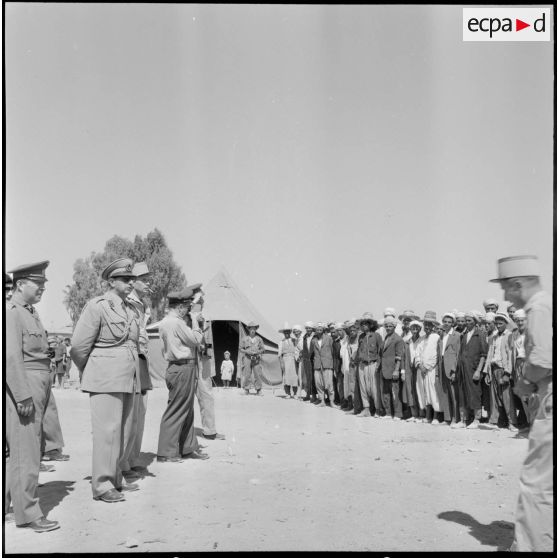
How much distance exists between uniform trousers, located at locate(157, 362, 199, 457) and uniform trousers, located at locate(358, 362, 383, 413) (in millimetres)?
5069

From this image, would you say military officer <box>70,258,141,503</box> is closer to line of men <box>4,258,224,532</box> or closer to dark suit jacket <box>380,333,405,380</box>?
line of men <box>4,258,224,532</box>

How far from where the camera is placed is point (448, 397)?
995cm

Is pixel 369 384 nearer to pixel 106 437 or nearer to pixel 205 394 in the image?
pixel 205 394

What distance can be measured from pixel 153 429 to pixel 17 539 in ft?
18.4

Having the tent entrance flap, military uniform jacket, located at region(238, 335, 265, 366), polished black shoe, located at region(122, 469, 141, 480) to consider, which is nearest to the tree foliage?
the tent entrance flap

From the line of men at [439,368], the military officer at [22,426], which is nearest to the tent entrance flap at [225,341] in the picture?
the line of men at [439,368]

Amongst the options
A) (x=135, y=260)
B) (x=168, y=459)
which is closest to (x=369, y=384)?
(x=168, y=459)

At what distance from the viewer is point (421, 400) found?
10.5 meters

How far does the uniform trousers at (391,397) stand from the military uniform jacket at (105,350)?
643cm

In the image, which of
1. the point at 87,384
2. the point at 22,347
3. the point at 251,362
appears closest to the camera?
the point at 22,347

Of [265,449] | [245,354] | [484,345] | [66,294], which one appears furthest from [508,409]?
[66,294]

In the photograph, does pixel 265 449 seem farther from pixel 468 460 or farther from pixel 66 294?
pixel 66 294

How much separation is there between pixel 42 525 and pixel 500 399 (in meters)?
7.20

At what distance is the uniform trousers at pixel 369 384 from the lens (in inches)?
446
